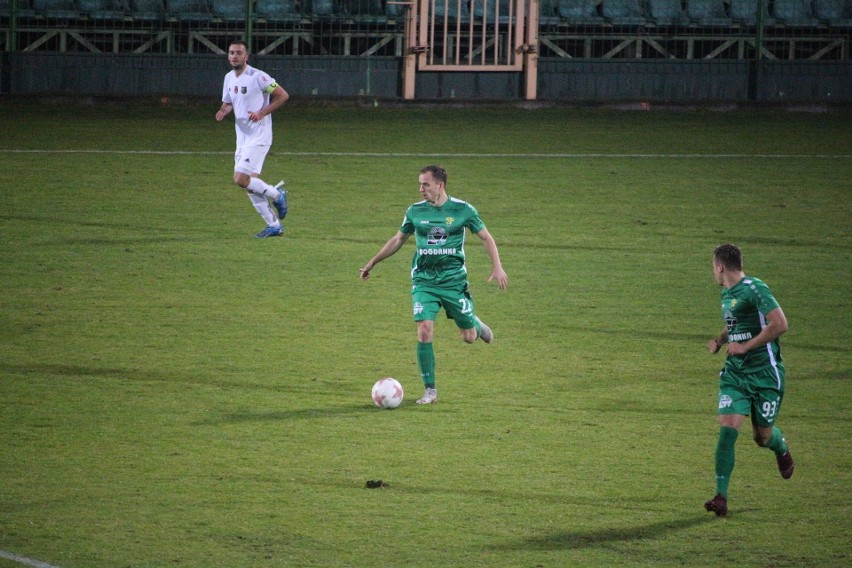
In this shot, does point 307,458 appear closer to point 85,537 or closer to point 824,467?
point 85,537

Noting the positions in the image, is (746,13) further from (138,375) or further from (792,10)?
(138,375)

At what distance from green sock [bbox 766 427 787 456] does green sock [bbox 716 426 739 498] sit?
1.26 ft

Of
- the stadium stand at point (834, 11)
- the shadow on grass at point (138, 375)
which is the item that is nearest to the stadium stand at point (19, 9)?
the stadium stand at point (834, 11)

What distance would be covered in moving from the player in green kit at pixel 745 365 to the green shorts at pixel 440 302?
245 centimetres

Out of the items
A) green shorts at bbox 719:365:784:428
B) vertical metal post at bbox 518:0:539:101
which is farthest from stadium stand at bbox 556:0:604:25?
green shorts at bbox 719:365:784:428

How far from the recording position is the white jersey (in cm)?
1542

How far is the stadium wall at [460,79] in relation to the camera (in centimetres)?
2716

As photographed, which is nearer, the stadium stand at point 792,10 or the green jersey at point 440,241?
the green jersey at point 440,241

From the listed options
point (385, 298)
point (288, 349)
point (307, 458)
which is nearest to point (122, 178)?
point (385, 298)

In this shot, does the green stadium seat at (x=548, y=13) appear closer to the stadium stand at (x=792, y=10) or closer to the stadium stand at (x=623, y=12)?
the stadium stand at (x=623, y=12)

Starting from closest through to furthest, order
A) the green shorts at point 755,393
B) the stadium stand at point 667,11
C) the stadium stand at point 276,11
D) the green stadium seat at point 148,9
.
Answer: the green shorts at point 755,393, the green stadium seat at point 148,9, the stadium stand at point 276,11, the stadium stand at point 667,11

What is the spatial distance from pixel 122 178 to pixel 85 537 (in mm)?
13258

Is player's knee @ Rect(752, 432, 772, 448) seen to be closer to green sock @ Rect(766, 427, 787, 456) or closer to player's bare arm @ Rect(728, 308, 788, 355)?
green sock @ Rect(766, 427, 787, 456)

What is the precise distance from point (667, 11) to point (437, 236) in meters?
21.5
